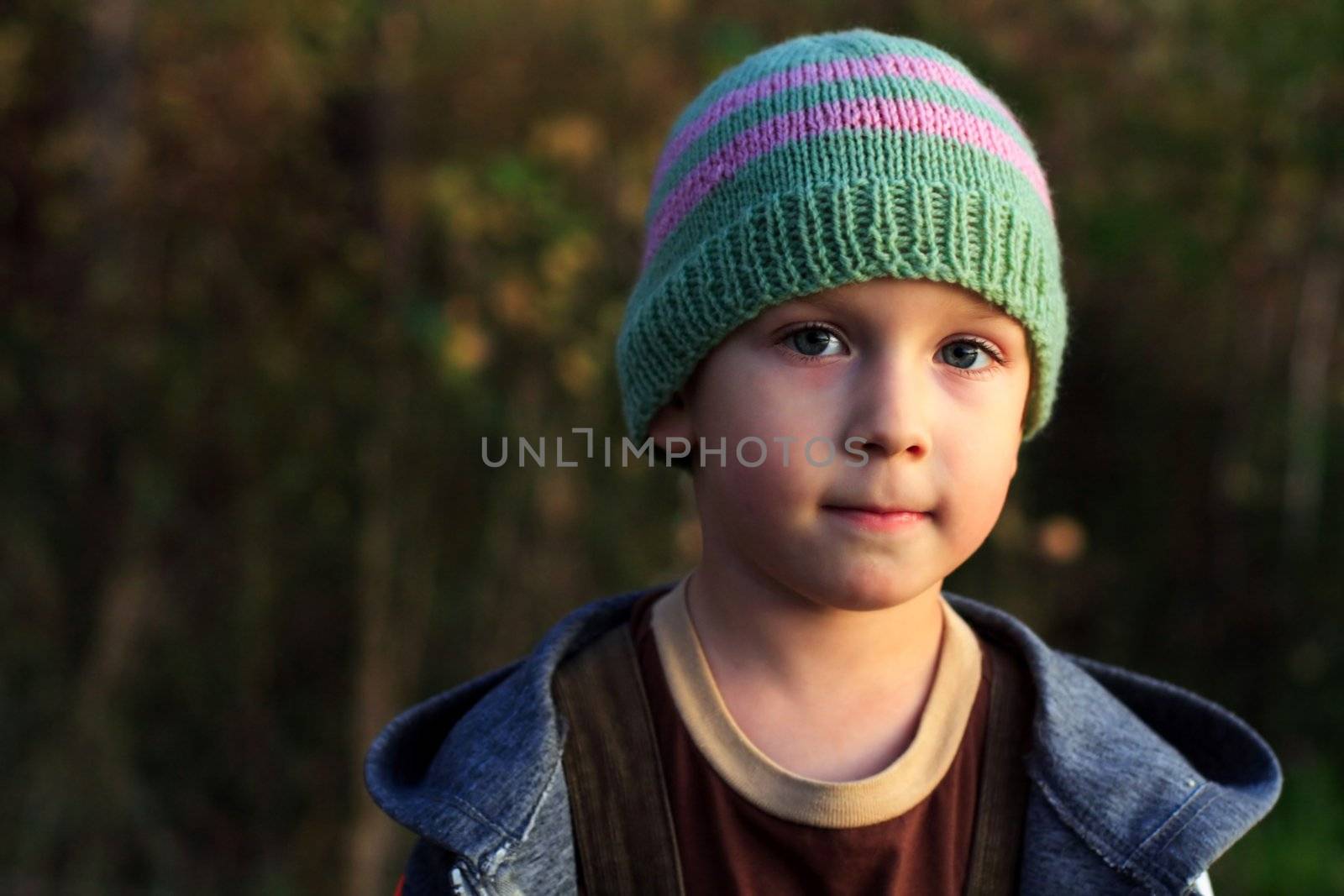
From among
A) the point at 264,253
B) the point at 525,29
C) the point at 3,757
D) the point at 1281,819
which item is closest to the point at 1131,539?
the point at 1281,819

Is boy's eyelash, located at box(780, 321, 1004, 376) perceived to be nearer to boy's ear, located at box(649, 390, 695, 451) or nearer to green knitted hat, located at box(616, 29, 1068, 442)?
green knitted hat, located at box(616, 29, 1068, 442)

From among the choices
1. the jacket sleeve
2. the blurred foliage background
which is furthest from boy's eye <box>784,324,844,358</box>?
the blurred foliage background

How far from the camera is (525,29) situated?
14.9ft

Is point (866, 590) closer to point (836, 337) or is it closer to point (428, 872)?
point (836, 337)

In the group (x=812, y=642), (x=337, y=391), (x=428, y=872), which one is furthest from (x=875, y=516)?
(x=337, y=391)

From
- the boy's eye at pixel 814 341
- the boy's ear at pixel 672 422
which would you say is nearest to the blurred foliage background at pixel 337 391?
the boy's ear at pixel 672 422

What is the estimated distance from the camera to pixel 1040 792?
1.78 metres

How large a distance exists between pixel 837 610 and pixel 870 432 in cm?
29

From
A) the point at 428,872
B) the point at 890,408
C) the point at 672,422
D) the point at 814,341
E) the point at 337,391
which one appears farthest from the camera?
the point at 337,391

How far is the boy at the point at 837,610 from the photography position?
5.44 feet

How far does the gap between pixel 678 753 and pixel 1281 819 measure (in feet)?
9.77

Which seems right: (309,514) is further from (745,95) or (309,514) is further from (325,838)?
(745,95)

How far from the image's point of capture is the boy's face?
162 centimetres

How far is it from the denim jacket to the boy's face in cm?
33
